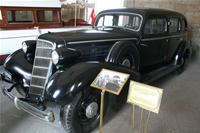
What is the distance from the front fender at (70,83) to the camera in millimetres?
1636

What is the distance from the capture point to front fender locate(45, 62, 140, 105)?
1.64 m

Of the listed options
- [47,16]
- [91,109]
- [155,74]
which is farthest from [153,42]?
[47,16]

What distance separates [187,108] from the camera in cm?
279

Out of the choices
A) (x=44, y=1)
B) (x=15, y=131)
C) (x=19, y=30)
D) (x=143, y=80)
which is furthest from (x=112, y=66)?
(x=44, y=1)

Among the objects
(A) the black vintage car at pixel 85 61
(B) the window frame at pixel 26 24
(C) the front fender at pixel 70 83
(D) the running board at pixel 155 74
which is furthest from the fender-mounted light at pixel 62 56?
(B) the window frame at pixel 26 24

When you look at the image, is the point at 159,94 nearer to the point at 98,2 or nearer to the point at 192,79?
the point at 192,79

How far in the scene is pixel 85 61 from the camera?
2.41 meters

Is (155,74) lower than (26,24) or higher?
lower

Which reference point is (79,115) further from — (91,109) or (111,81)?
(111,81)

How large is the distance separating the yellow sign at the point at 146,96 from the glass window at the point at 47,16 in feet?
15.1

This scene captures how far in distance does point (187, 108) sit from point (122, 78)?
1.95 meters

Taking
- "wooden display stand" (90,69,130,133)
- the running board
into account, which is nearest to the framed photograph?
"wooden display stand" (90,69,130,133)

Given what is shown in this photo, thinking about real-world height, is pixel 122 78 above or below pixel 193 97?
above

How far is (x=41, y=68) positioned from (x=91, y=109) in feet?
2.93
